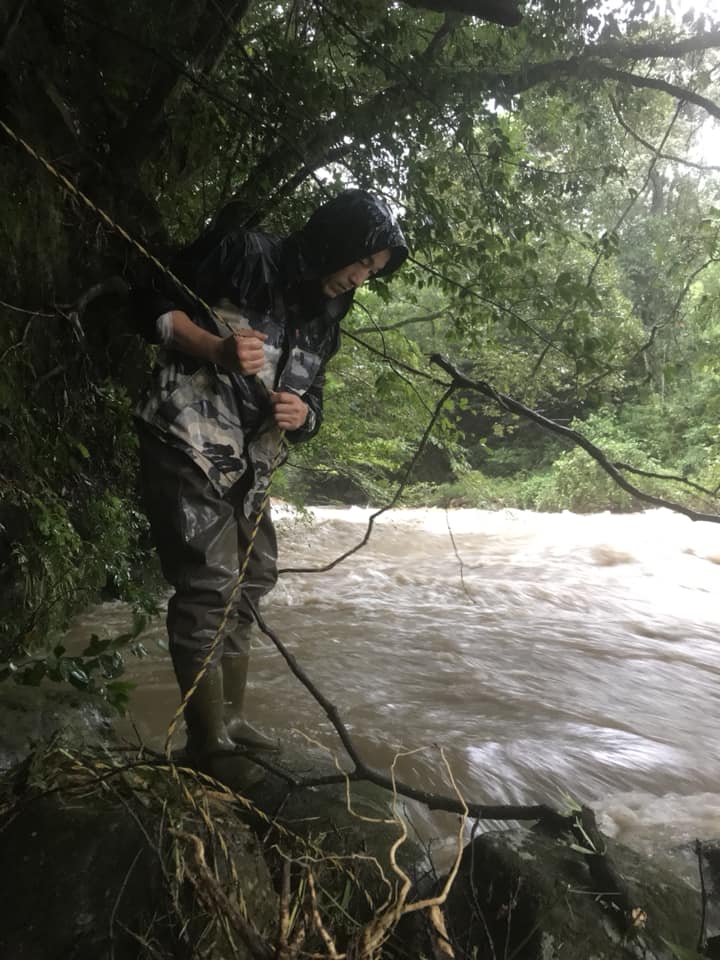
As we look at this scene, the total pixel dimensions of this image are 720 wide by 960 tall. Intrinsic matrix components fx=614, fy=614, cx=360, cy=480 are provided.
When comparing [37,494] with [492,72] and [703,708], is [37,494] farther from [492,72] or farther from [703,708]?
[703,708]

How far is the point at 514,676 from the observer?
13.6 ft

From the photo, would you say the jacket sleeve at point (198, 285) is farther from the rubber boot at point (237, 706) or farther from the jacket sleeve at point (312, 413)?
the rubber boot at point (237, 706)

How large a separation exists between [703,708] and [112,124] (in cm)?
464

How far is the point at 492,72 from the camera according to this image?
3055mm

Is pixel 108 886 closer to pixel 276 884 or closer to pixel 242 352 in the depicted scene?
pixel 276 884

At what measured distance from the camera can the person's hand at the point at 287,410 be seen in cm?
186

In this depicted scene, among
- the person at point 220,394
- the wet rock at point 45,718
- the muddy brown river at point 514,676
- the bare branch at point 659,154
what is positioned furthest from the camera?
the bare branch at point 659,154

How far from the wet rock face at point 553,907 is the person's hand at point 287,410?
4.19 ft

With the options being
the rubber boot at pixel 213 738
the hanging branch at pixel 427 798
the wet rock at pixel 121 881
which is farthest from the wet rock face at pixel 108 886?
the rubber boot at pixel 213 738

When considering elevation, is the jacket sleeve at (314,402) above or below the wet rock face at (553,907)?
above

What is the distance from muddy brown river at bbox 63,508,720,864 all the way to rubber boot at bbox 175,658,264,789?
0.23 metres

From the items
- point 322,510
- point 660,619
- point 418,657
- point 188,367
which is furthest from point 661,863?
point 322,510

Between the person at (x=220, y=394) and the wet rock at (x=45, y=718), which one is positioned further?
the wet rock at (x=45, y=718)

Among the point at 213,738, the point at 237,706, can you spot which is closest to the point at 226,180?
the point at 237,706
